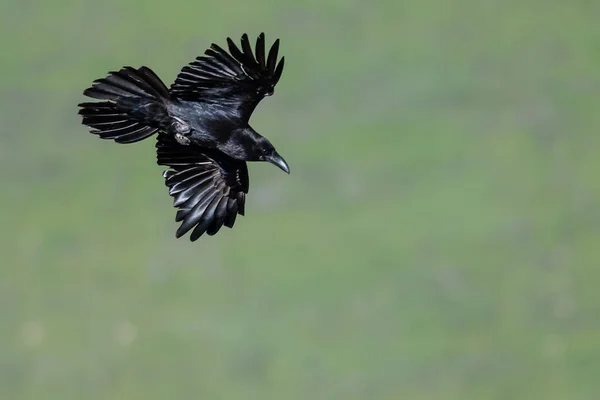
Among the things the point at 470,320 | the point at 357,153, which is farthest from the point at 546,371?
the point at 357,153

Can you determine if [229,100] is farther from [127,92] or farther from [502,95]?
[502,95]

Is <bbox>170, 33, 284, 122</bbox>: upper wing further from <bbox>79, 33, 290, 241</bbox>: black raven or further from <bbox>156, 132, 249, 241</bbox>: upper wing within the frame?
<bbox>156, 132, 249, 241</bbox>: upper wing

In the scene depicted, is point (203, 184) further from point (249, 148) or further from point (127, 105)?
point (127, 105)

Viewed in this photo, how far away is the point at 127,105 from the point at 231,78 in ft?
2.27

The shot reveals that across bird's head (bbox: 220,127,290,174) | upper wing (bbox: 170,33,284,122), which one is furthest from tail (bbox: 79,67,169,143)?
bird's head (bbox: 220,127,290,174)

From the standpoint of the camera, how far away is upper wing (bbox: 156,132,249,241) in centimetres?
923

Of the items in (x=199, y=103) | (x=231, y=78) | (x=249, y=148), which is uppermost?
(x=231, y=78)

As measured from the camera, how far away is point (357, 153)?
18.4m

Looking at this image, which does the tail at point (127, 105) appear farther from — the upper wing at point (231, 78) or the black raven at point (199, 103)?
the upper wing at point (231, 78)

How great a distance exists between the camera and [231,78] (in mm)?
8641

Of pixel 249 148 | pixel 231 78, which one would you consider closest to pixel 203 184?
pixel 249 148

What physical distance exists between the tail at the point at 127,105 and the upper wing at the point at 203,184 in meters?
0.50

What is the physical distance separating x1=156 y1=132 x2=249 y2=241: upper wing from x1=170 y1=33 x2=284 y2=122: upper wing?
24.0 inches

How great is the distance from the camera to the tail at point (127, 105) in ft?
27.8
